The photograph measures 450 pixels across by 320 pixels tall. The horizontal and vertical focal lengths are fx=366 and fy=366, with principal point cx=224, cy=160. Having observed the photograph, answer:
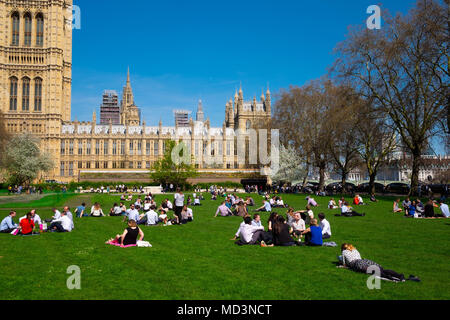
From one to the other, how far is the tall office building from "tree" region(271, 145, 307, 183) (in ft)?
277

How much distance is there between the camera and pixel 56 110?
78.2 metres

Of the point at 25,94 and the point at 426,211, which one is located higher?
the point at 25,94

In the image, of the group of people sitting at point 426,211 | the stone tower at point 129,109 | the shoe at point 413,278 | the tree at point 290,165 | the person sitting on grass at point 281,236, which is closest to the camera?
the shoe at point 413,278

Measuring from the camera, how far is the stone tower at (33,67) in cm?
7594

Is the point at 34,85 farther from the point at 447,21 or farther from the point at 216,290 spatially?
the point at 216,290

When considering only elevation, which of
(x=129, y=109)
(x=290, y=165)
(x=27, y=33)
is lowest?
(x=290, y=165)

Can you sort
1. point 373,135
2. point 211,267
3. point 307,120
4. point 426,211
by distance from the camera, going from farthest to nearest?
point 307,120 → point 373,135 → point 426,211 → point 211,267

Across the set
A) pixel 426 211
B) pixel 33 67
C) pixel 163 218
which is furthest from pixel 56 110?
pixel 426 211

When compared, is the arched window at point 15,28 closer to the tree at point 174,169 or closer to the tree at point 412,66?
the tree at point 174,169

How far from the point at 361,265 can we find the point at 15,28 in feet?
291

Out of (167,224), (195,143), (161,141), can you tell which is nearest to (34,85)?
(161,141)

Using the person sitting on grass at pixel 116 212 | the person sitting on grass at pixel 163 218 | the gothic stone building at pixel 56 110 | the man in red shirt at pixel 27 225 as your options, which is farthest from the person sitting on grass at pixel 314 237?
the gothic stone building at pixel 56 110

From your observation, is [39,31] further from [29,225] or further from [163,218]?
[29,225]
